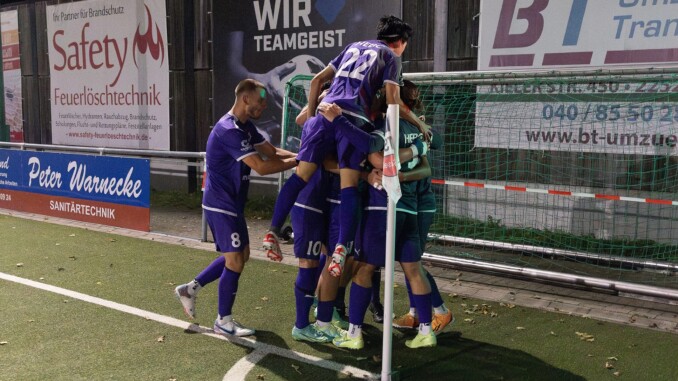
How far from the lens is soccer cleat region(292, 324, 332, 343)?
5.37 meters

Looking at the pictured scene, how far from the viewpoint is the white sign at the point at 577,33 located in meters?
8.73

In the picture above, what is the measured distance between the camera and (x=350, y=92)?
16.6 feet

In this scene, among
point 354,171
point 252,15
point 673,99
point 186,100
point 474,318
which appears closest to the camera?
point 354,171

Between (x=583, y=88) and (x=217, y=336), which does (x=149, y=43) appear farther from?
(x=217, y=336)

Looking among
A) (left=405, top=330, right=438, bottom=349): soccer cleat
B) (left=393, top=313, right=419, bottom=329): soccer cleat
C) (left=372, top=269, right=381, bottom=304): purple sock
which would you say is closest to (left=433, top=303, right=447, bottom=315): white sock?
(left=393, top=313, right=419, bottom=329): soccer cleat

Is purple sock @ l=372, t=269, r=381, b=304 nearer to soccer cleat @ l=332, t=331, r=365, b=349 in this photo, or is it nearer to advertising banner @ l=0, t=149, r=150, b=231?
soccer cleat @ l=332, t=331, r=365, b=349

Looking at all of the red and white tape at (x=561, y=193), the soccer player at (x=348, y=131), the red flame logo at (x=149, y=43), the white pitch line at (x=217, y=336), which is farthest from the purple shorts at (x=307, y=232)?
the red flame logo at (x=149, y=43)

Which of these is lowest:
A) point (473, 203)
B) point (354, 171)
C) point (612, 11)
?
point (473, 203)

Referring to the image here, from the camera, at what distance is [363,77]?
5062 millimetres

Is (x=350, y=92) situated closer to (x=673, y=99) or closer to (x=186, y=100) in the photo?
(x=673, y=99)

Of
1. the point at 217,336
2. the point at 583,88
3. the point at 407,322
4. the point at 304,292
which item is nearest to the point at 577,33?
the point at 583,88

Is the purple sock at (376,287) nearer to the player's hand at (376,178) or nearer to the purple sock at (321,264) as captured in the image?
the purple sock at (321,264)

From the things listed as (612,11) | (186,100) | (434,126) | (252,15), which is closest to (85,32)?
(186,100)

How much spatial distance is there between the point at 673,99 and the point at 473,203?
2776 millimetres
